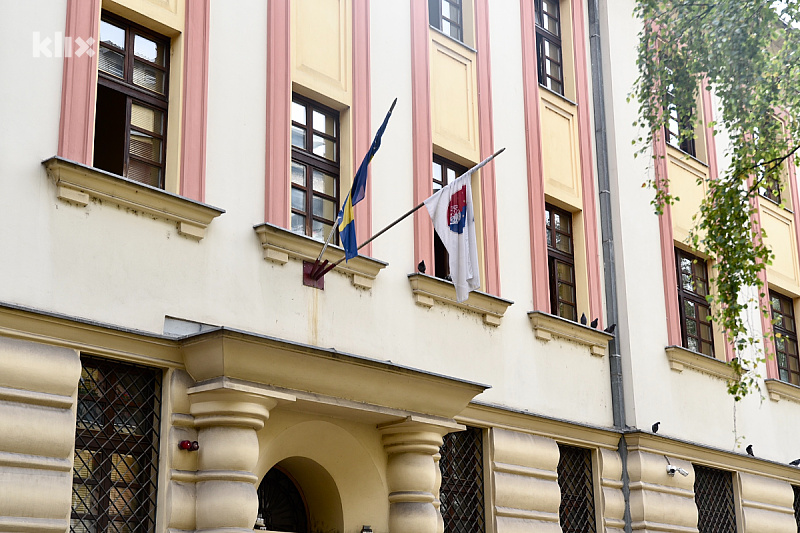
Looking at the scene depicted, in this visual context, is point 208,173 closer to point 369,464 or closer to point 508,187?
point 369,464

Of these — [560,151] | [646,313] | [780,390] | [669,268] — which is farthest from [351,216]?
[780,390]

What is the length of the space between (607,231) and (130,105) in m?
8.11

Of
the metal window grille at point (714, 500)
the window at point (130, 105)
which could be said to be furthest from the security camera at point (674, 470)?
the window at point (130, 105)

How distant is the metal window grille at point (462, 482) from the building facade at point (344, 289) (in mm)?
54

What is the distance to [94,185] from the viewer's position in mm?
9758

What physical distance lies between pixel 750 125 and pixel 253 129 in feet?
22.4

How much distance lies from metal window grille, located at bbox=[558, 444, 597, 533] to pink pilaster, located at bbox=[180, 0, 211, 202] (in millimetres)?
6400

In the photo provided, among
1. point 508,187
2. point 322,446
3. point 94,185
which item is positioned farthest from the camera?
point 508,187

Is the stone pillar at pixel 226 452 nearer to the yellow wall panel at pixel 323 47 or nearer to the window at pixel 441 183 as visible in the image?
the yellow wall panel at pixel 323 47

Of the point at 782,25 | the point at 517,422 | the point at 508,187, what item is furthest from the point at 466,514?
the point at 782,25

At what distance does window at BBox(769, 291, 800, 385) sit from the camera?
20.2 m

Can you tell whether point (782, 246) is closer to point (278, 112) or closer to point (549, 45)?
point (549, 45)

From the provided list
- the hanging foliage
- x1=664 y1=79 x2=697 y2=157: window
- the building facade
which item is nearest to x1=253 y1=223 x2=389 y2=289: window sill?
the building facade

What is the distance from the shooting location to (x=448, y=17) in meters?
15.2
